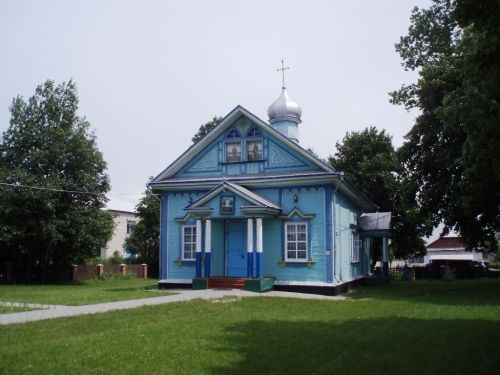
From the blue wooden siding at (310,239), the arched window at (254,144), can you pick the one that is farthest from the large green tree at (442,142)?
the arched window at (254,144)

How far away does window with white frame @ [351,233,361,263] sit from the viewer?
25.2m

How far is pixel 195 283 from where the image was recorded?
20.7 meters

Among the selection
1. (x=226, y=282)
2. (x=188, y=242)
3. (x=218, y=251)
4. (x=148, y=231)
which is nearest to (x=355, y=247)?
(x=218, y=251)

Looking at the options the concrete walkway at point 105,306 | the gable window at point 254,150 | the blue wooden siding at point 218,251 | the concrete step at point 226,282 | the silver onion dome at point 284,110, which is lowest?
the concrete walkway at point 105,306

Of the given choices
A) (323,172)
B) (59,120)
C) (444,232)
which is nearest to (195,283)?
(323,172)

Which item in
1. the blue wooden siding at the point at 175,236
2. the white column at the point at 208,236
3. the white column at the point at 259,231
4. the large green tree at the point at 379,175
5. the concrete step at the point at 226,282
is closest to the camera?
the white column at the point at 259,231

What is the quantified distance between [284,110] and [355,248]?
25.5ft

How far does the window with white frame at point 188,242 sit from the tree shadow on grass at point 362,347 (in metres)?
11.2

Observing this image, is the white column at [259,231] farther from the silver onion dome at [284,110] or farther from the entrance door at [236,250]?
the silver onion dome at [284,110]

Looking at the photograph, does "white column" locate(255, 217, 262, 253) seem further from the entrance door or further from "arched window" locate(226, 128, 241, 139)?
"arched window" locate(226, 128, 241, 139)

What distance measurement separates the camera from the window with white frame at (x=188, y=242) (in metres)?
22.5

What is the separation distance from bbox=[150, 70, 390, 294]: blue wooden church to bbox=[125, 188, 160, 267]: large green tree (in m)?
16.1

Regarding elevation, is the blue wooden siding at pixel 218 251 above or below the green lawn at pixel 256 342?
above

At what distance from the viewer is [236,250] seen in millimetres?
21781
